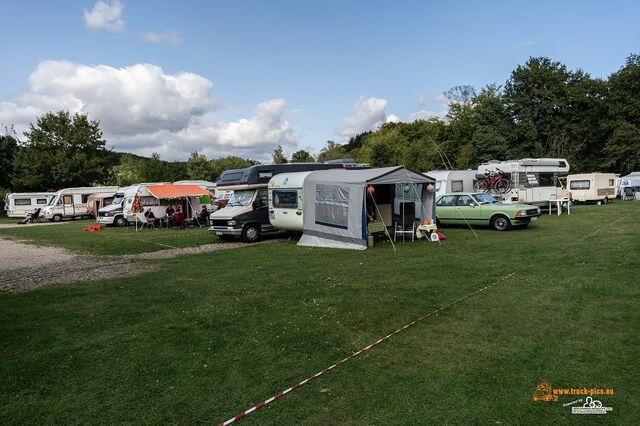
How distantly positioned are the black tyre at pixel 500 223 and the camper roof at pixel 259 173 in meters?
6.81

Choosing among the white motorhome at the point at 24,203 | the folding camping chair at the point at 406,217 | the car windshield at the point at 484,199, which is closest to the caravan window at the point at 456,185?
the car windshield at the point at 484,199

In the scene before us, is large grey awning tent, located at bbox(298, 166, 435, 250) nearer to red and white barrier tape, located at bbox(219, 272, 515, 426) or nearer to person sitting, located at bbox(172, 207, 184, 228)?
red and white barrier tape, located at bbox(219, 272, 515, 426)

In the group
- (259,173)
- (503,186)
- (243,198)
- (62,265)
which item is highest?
(259,173)

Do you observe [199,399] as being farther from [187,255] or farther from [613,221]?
[613,221]

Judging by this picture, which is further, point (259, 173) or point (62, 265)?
point (259, 173)

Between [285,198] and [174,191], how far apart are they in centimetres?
971

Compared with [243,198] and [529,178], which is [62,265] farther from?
[529,178]

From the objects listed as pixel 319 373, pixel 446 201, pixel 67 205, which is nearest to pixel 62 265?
pixel 319 373

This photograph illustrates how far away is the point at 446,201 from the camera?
1831 cm

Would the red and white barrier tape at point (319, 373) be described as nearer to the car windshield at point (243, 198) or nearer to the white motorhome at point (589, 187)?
the car windshield at point (243, 198)

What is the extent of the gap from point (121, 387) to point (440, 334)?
3777mm

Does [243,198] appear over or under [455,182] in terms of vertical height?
under

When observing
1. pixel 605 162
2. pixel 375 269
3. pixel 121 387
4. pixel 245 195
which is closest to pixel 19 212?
pixel 245 195

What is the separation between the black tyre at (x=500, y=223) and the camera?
1647cm
